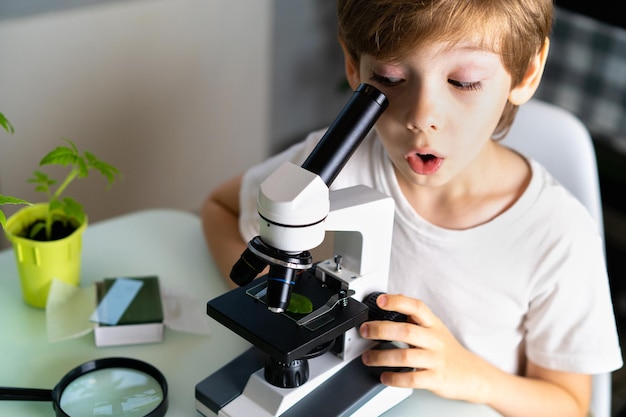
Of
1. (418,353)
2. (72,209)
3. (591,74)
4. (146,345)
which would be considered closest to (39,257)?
(72,209)

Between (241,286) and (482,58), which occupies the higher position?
(482,58)

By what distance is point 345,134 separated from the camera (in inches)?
32.3

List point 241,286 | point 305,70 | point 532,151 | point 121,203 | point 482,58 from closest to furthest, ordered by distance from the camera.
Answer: point 241,286, point 482,58, point 532,151, point 121,203, point 305,70

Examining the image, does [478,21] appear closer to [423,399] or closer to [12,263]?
[423,399]

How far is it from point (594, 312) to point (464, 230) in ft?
0.71

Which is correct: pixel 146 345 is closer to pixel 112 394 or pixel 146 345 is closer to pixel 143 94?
pixel 112 394

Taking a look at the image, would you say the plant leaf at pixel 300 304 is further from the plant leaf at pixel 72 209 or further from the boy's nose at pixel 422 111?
the plant leaf at pixel 72 209

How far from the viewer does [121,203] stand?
7.21 ft

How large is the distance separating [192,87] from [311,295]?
1448 mm

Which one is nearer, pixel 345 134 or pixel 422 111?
pixel 345 134

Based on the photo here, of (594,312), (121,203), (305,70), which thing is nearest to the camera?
(594,312)

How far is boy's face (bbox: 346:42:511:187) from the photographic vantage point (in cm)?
93

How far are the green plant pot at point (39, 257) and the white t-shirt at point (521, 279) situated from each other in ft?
0.93

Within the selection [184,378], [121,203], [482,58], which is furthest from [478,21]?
[121,203]
